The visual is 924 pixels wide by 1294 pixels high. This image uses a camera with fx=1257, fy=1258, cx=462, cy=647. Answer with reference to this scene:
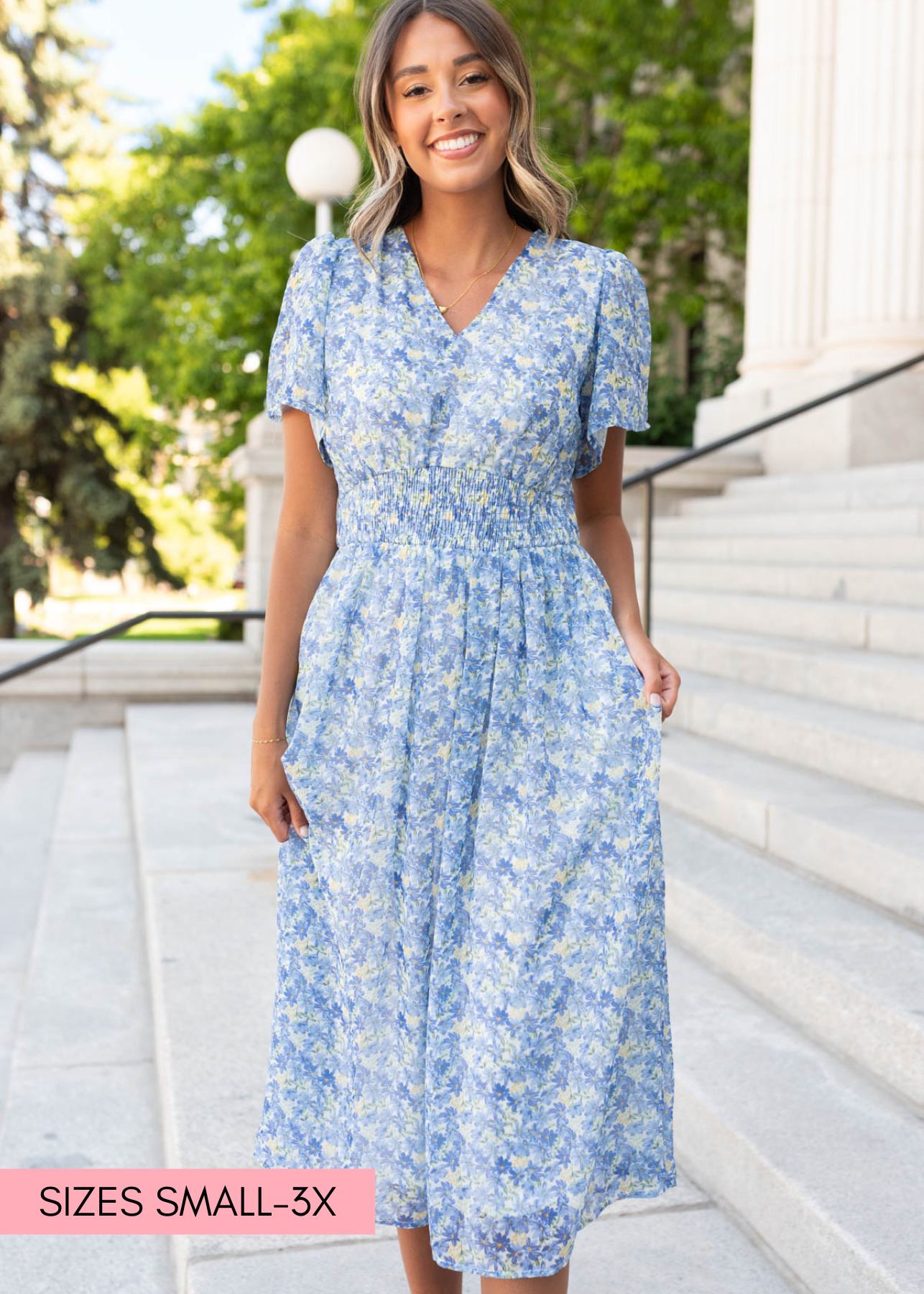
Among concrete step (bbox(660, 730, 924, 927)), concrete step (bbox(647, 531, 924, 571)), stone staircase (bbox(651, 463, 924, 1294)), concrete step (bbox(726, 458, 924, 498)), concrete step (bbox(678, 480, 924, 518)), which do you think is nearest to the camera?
stone staircase (bbox(651, 463, 924, 1294))

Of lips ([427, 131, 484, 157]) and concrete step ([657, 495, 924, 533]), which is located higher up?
lips ([427, 131, 484, 157])

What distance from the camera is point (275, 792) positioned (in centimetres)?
186

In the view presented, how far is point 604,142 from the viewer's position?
46.8 feet

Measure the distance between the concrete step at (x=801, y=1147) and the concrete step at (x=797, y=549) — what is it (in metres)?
3.30

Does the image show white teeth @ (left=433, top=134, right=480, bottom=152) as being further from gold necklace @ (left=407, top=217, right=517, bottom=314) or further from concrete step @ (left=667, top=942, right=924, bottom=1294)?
concrete step @ (left=667, top=942, right=924, bottom=1294)

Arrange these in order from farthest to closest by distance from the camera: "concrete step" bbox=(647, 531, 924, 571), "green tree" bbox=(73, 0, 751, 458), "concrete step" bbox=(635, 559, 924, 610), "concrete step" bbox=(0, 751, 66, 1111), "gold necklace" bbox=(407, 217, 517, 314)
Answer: "green tree" bbox=(73, 0, 751, 458) → "concrete step" bbox=(647, 531, 924, 571) → "concrete step" bbox=(635, 559, 924, 610) → "concrete step" bbox=(0, 751, 66, 1111) → "gold necklace" bbox=(407, 217, 517, 314)

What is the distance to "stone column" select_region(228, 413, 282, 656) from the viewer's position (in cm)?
876

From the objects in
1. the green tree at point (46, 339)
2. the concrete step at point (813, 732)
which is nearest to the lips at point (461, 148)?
the concrete step at point (813, 732)

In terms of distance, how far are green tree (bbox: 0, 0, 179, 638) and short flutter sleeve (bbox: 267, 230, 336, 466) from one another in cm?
2068

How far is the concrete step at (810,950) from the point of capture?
2.71 m

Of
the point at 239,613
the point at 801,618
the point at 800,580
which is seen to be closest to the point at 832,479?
the point at 800,580

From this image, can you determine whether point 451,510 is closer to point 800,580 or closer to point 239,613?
point 239,613

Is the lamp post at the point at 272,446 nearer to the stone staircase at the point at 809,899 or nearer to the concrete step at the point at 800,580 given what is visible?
the concrete step at the point at 800,580

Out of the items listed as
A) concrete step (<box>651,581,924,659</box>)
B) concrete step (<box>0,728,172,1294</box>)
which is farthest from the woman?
concrete step (<box>651,581,924,659</box>)
